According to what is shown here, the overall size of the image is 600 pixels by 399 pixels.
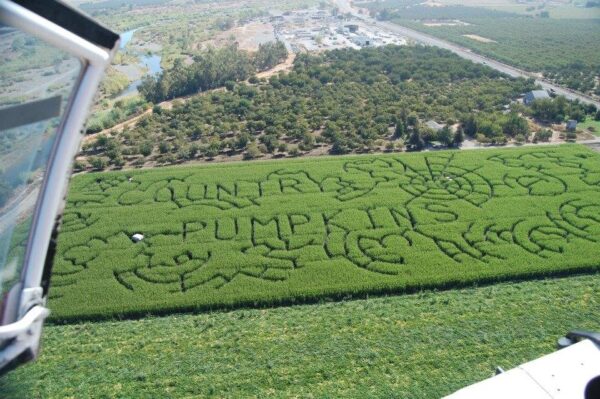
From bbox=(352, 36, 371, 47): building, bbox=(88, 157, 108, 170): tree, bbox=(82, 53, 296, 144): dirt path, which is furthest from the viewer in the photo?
bbox=(352, 36, 371, 47): building

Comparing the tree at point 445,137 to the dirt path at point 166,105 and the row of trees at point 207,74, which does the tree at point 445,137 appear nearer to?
the dirt path at point 166,105

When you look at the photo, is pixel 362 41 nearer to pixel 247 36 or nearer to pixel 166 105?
pixel 247 36

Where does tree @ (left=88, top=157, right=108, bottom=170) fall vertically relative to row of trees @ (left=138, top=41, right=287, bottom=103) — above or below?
below

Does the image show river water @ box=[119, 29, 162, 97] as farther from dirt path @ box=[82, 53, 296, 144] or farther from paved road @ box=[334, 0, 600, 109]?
paved road @ box=[334, 0, 600, 109]

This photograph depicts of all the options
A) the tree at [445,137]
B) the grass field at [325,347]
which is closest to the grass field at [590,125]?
the tree at [445,137]

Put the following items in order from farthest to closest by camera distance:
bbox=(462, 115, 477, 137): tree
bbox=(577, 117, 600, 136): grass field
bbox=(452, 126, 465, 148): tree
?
bbox=(577, 117, 600, 136): grass field → bbox=(462, 115, 477, 137): tree → bbox=(452, 126, 465, 148): tree

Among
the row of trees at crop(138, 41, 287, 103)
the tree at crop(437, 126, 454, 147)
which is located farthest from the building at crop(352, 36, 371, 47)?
the tree at crop(437, 126, 454, 147)
